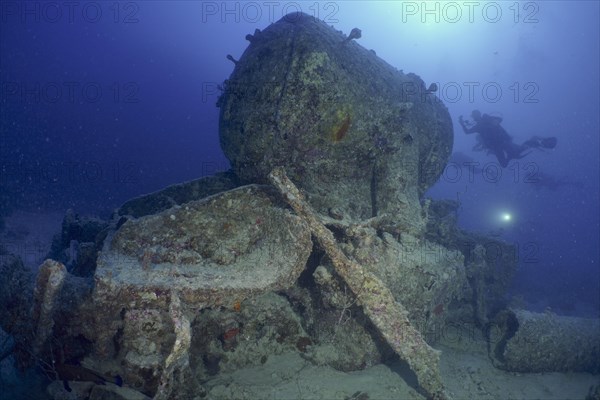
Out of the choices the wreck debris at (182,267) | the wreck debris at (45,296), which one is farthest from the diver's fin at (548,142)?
the wreck debris at (45,296)

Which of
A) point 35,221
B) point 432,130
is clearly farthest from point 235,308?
point 35,221

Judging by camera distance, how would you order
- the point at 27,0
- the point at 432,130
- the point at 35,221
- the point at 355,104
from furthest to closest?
1. the point at 27,0
2. the point at 35,221
3. the point at 432,130
4. the point at 355,104

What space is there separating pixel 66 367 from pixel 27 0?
103m

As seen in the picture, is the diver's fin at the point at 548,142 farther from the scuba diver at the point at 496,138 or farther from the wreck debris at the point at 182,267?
the wreck debris at the point at 182,267

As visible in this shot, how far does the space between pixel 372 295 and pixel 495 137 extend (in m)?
16.0

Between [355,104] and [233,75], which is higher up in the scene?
[233,75]

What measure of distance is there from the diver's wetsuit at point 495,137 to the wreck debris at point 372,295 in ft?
48.2

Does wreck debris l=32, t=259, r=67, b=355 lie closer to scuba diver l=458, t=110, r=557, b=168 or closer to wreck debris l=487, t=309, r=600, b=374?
wreck debris l=487, t=309, r=600, b=374

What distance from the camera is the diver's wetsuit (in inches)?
669

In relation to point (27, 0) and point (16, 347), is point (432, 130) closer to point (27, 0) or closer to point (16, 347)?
point (16, 347)

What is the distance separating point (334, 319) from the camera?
17.7ft

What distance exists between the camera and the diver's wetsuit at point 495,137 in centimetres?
1699

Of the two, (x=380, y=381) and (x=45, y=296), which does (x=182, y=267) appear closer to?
(x=45, y=296)

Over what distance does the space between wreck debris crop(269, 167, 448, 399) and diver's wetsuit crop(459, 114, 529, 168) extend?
579 inches
